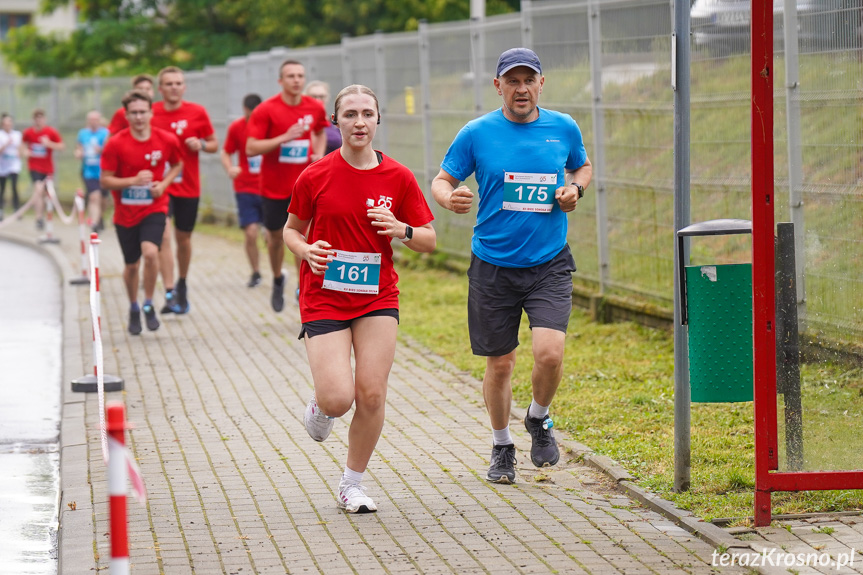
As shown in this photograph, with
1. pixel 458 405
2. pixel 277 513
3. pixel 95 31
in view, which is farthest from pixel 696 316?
pixel 95 31

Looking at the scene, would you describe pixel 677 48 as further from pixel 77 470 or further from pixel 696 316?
pixel 77 470

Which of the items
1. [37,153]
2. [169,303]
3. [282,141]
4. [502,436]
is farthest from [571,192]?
[37,153]

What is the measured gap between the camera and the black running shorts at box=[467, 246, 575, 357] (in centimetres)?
641

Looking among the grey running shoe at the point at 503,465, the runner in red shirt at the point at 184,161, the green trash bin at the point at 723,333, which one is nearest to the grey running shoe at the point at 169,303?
the runner in red shirt at the point at 184,161

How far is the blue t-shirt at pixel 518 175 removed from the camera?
6340 millimetres

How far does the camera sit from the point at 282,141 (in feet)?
39.1

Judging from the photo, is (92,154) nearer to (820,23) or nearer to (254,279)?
(254,279)

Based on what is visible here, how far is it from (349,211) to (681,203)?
1502 millimetres

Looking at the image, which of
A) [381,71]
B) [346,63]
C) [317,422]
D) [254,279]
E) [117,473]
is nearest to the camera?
[117,473]

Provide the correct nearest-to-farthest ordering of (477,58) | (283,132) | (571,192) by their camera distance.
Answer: (571,192)
(283,132)
(477,58)

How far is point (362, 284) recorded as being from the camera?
591 centimetres

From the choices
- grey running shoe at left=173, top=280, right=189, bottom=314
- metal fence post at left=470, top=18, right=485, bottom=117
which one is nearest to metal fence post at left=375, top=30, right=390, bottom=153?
metal fence post at left=470, top=18, right=485, bottom=117

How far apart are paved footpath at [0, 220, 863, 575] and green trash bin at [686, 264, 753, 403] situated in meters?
0.59

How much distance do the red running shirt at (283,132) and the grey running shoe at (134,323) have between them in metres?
1.68
